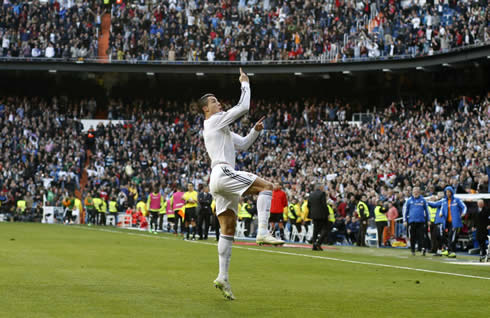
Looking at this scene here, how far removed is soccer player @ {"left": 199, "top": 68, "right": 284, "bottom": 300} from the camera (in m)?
9.30

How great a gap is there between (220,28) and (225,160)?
39.9m

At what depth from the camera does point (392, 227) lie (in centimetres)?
2794

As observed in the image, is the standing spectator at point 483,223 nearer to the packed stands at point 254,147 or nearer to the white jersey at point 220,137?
the packed stands at point 254,147

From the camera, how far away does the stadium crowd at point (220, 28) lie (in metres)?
43.6

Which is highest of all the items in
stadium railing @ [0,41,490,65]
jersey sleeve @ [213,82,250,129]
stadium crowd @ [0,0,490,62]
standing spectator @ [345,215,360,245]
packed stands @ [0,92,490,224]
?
stadium crowd @ [0,0,490,62]

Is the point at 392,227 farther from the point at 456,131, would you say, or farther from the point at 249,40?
the point at 249,40

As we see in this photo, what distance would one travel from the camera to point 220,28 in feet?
159

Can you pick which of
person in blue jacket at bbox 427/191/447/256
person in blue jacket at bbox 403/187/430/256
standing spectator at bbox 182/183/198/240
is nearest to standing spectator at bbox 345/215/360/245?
person in blue jacket at bbox 427/191/447/256

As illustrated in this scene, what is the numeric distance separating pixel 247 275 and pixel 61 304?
4863mm

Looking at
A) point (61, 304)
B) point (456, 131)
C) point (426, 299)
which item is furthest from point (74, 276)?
point (456, 131)

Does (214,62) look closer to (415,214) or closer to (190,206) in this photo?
(190,206)

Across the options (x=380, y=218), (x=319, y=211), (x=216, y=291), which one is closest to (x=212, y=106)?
(x=216, y=291)

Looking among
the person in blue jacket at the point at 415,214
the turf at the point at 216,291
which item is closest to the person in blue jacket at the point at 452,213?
the person in blue jacket at the point at 415,214

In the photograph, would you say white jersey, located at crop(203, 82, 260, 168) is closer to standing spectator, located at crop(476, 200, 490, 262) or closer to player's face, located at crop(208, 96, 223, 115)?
player's face, located at crop(208, 96, 223, 115)
